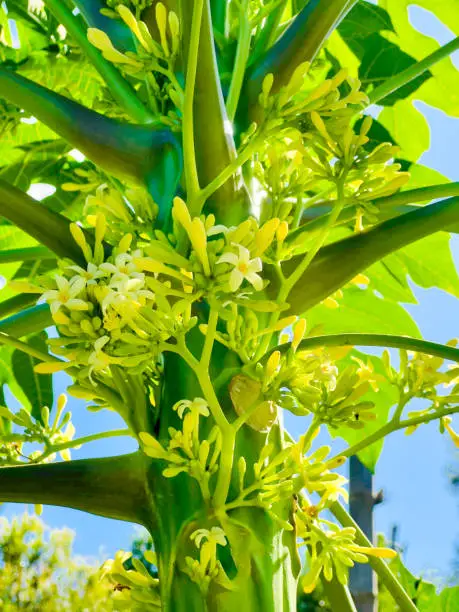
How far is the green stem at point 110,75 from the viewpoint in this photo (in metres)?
1.61

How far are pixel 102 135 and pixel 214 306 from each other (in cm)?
57

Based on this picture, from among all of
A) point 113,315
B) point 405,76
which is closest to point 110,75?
point 405,76

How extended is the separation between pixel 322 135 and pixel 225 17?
70 centimetres

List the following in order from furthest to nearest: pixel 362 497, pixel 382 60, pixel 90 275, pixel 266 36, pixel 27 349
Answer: pixel 362 497 < pixel 382 60 < pixel 266 36 < pixel 27 349 < pixel 90 275

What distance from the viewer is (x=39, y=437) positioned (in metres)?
1.59

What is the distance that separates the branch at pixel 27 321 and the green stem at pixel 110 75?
0.42 meters

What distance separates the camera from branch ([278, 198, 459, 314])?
4.25 ft

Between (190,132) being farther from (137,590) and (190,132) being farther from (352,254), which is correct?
(137,590)

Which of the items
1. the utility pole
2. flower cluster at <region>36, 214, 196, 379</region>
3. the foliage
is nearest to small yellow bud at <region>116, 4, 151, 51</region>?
flower cluster at <region>36, 214, 196, 379</region>

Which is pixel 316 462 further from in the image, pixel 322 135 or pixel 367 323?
pixel 367 323

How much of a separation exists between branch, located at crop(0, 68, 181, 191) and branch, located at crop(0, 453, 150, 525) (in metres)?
0.49

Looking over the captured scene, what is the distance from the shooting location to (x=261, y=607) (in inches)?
44.6

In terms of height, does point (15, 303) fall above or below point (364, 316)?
below

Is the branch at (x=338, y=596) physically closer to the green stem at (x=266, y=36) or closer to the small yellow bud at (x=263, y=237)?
the small yellow bud at (x=263, y=237)
